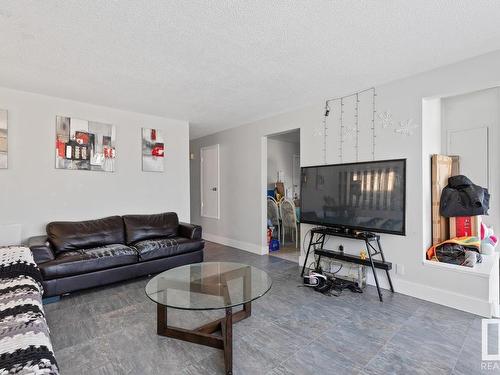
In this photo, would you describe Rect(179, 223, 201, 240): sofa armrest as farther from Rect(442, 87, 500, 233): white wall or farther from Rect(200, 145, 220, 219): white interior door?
Rect(442, 87, 500, 233): white wall

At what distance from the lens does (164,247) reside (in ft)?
11.5

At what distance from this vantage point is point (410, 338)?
206 cm

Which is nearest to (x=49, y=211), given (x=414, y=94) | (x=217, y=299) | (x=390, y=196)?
(x=217, y=299)

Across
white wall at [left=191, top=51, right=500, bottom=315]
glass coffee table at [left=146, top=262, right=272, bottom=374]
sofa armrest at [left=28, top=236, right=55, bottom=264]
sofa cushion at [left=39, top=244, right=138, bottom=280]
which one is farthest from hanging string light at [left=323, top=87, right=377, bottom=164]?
sofa armrest at [left=28, top=236, right=55, bottom=264]

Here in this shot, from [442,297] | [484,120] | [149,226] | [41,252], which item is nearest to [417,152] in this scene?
[484,120]

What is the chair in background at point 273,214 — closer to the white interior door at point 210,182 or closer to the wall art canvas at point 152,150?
the white interior door at point 210,182

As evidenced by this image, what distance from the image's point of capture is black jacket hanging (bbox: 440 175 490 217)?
277 cm

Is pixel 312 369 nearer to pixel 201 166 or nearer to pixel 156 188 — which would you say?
pixel 156 188

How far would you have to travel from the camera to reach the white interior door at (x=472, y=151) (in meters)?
3.34

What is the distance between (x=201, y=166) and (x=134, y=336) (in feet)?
14.1

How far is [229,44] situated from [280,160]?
4.29m

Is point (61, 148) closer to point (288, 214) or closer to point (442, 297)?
point (288, 214)

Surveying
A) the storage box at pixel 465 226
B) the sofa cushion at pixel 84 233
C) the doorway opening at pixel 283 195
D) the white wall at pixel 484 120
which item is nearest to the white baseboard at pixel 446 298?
the storage box at pixel 465 226

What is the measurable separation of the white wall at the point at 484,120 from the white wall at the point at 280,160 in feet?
10.9
